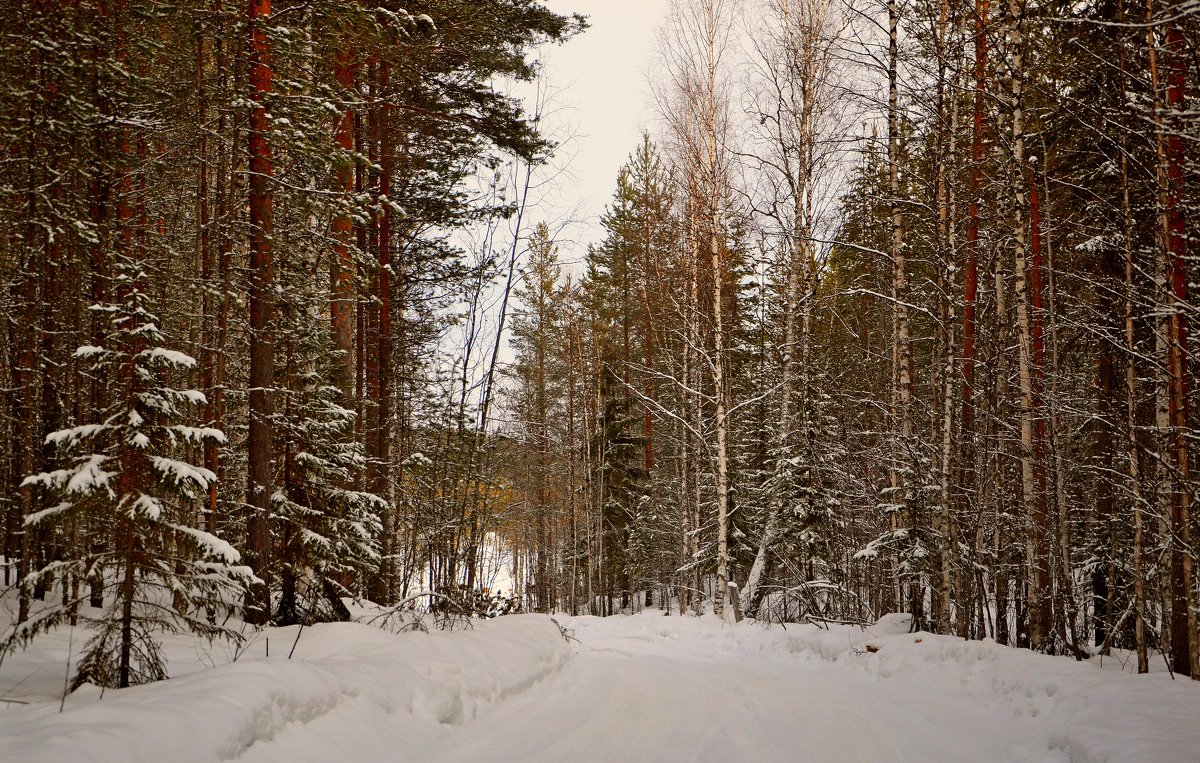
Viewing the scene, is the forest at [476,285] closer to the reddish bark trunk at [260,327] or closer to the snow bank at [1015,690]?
the reddish bark trunk at [260,327]

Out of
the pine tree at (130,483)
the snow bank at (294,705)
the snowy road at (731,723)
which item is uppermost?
the pine tree at (130,483)

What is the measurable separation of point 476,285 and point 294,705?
17.8ft

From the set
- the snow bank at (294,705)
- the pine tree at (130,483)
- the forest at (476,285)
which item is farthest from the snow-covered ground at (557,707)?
the forest at (476,285)

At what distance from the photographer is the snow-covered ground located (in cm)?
380

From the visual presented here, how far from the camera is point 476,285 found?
8.63 metres

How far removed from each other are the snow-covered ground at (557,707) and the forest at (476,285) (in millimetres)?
761

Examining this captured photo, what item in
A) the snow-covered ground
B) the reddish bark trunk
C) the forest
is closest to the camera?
the snow-covered ground

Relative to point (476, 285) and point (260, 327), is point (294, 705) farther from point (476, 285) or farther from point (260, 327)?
point (476, 285)

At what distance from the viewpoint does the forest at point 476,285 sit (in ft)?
18.7

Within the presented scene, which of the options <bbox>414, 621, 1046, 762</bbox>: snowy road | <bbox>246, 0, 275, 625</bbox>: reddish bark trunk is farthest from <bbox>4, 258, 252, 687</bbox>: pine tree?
<bbox>246, 0, 275, 625</bbox>: reddish bark trunk

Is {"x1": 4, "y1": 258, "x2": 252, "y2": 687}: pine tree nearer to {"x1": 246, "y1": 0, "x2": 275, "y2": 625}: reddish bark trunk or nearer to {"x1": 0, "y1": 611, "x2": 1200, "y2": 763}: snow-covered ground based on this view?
{"x1": 0, "y1": 611, "x2": 1200, "y2": 763}: snow-covered ground

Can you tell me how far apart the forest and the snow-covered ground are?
76 centimetres

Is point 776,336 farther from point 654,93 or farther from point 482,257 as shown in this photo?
point 482,257

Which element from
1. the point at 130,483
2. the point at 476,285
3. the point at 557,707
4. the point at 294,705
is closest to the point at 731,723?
the point at 557,707
